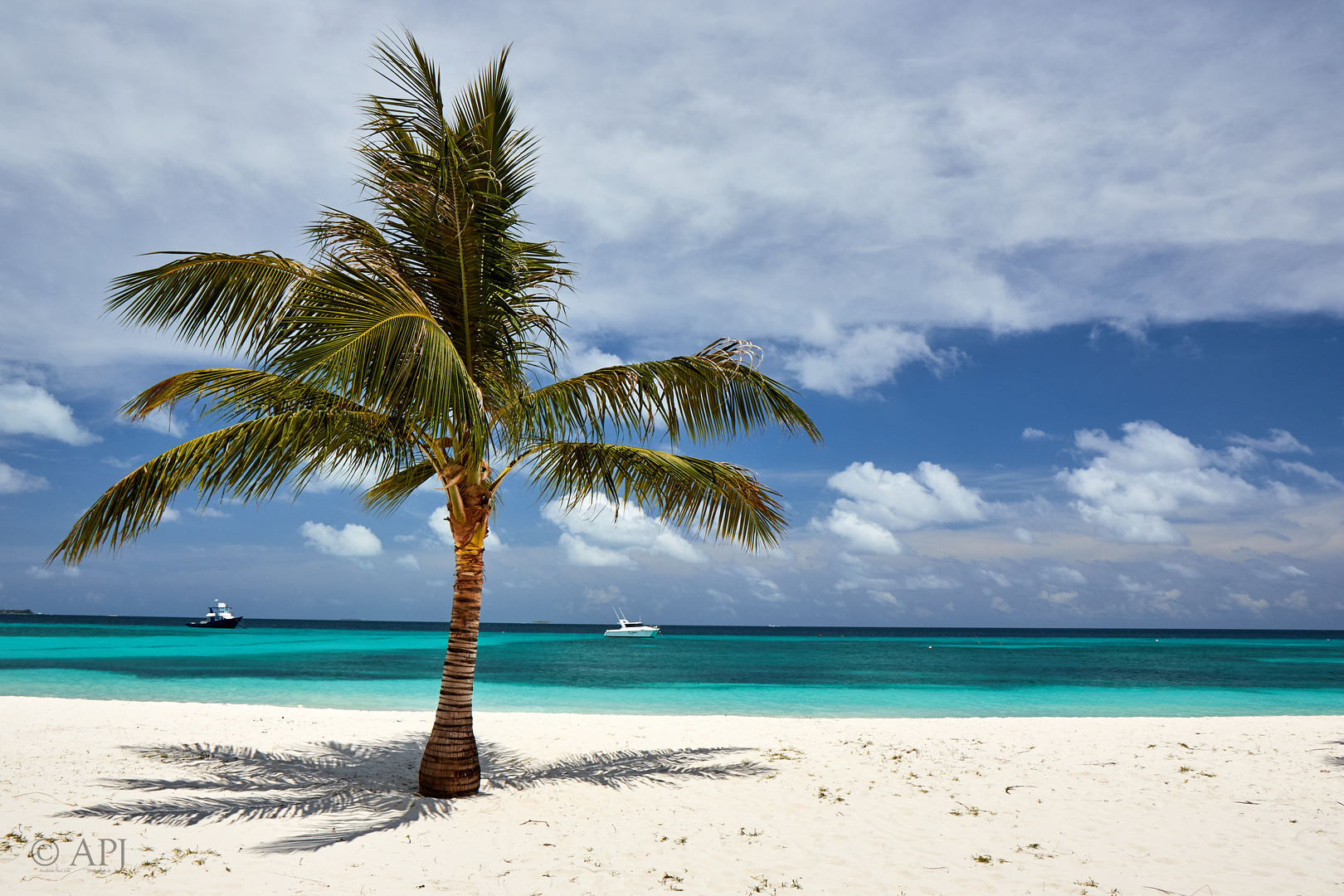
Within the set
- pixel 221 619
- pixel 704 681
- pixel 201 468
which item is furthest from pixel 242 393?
pixel 221 619

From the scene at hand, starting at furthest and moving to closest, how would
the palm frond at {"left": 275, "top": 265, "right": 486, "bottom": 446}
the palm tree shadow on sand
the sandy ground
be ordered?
1. the palm tree shadow on sand
2. the sandy ground
3. the palm frond at {"left": 275, "top": 265, "right": 486, "bottom": 446}

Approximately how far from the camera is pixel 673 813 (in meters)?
6.91

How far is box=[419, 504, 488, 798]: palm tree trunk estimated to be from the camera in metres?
7.20

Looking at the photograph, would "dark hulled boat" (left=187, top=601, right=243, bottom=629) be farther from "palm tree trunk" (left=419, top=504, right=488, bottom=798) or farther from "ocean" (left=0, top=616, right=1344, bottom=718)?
"palm tree trunk" (left=419, top=504, right=488, bottom=798)

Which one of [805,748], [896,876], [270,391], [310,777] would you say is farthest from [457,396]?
[805,748]

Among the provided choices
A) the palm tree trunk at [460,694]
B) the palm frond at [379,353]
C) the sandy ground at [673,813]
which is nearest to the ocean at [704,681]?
the sandy ground at [673,813]

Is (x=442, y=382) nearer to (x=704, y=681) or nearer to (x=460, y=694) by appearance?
(x=460, y=694)

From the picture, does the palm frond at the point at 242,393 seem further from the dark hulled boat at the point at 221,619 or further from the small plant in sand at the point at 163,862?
the dark hulled boat at the point at 221,619

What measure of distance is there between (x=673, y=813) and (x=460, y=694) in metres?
2.22

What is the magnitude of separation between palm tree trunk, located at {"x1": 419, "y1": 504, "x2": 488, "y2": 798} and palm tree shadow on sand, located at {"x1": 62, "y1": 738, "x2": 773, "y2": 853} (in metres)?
0.20

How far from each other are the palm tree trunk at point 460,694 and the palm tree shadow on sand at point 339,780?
0.20 m

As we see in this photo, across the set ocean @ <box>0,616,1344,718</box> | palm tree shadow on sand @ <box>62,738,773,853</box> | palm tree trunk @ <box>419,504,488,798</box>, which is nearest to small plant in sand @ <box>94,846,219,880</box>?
palm tree shadow on sand @ <box>62,738,773,853</box>

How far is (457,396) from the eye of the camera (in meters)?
5.43

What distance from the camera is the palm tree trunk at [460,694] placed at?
284 inches
